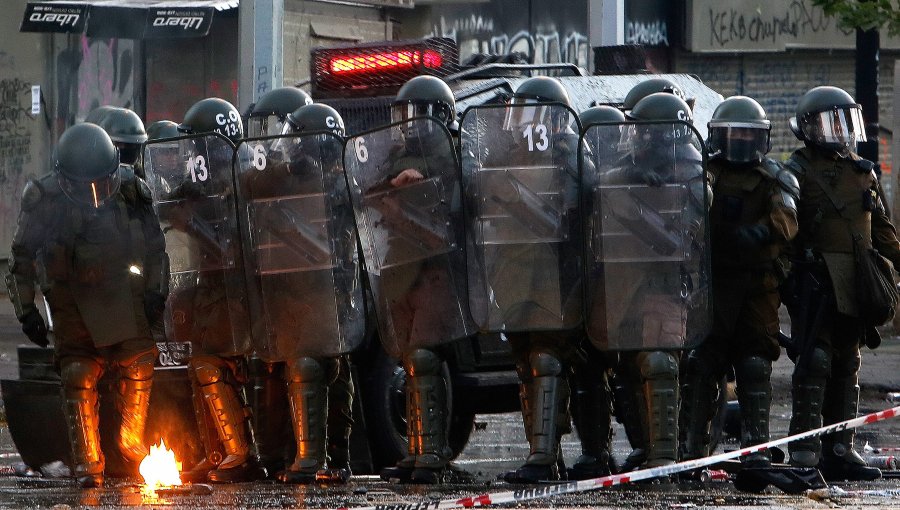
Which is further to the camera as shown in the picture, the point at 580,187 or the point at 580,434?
the point at 580,434

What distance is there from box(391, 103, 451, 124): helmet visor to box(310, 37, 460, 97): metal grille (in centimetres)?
205

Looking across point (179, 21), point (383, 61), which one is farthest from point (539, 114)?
point (179, 21)

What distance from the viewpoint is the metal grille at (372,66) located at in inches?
401

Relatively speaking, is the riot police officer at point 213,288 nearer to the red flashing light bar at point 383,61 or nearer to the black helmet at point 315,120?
the black helmet at point 315,120

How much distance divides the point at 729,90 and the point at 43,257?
16.9 meters

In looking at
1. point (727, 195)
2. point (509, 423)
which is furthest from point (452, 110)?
point (509, 423)

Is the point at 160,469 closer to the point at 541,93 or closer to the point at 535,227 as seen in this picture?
the point at 535,227

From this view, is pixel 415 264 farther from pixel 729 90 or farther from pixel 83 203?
pixel 729 90

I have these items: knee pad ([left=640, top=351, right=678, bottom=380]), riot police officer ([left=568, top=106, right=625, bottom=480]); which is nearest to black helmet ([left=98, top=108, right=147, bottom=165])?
riot police officer ([left=568, top=106, right=625, bottom=480])

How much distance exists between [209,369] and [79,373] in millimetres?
611

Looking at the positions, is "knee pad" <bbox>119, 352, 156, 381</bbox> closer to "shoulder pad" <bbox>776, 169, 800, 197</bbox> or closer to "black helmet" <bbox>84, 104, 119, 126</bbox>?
"black helmet" <bbox>84, 104, 119, 126</bbox>

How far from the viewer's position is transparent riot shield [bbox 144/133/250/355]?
809 cm

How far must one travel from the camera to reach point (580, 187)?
7676mm

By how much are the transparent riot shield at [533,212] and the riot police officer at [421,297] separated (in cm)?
20
